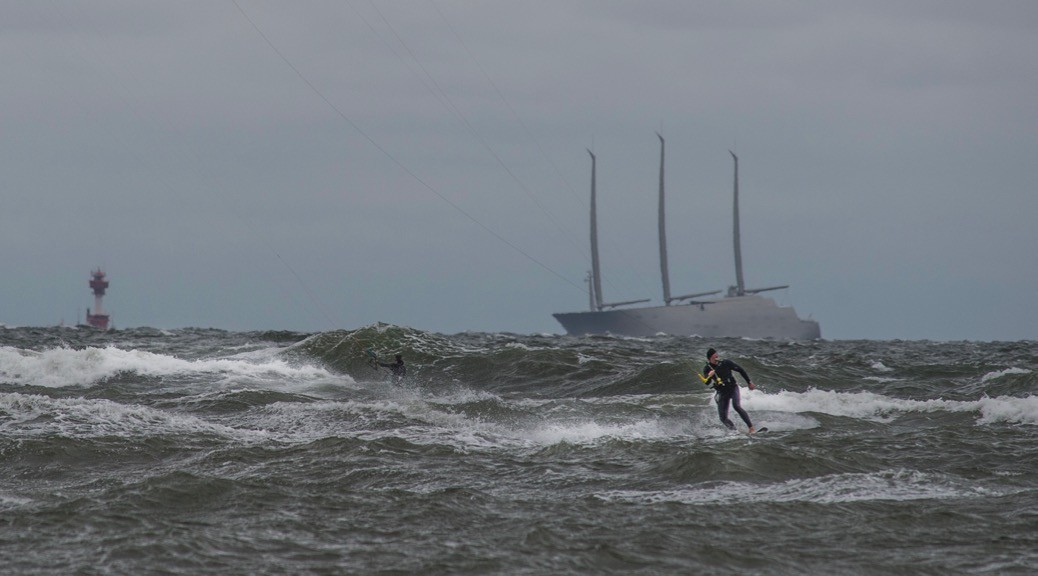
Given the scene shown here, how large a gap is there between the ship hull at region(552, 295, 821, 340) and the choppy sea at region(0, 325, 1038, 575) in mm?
106316

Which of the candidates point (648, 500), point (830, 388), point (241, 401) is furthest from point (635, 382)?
point (648, 500)

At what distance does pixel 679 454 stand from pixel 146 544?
7.81m

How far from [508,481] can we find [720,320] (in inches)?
4771

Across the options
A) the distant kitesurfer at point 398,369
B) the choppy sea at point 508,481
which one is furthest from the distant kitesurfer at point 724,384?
the distant kitesurfer at point 398,369

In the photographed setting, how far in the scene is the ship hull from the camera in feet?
439

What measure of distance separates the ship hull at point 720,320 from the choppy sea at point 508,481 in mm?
106316

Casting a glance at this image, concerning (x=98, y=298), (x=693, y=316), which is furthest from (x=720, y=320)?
(x=98, y=298)

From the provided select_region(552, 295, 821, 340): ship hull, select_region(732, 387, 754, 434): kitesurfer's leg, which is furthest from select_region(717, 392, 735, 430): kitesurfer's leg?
select_region(552, 295, 821, 340): ship hull

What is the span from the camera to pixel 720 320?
134 meters

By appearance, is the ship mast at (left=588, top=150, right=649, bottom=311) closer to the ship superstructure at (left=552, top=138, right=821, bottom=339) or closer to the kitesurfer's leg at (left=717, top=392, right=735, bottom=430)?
the ship superstructure at (left=552, top=138, right=821, bottom=339)

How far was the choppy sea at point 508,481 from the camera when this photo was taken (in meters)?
10.9

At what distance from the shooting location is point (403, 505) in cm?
1320

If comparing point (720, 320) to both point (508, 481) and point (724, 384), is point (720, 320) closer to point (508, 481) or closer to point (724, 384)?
point (724, 384)

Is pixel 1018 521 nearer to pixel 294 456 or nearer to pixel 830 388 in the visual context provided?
pixel 294 456
